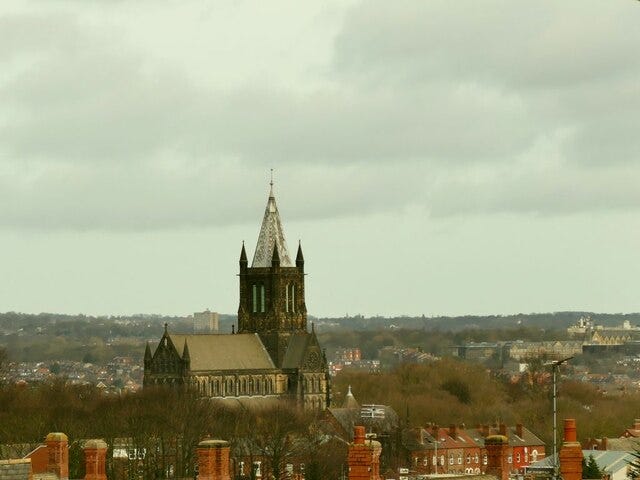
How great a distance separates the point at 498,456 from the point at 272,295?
133557mm

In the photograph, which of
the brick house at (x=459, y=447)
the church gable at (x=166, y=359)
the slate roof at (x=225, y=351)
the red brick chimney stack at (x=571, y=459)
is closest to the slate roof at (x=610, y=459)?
the brick house at (x=459, y=447)

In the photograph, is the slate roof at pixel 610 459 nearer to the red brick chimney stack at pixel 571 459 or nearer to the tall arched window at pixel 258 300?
the red brick chimney stack at pixel 571 459

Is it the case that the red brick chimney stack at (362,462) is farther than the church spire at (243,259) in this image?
No

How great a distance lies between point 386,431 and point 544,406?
47800 mm

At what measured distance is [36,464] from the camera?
94.2 metres

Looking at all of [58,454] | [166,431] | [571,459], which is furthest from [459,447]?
[571,459]

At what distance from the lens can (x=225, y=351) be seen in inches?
7475

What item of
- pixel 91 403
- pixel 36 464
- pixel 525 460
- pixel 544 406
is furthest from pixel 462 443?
pixel 36 464

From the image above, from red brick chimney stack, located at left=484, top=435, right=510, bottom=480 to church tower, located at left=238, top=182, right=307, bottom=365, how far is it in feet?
431

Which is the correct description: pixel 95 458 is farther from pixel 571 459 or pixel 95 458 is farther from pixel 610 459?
pixel 610 459

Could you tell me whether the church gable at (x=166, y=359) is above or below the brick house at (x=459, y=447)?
above

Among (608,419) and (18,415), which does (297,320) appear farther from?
(18,415)

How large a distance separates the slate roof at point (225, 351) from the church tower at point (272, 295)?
1.08 m

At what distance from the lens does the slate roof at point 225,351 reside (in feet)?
616
